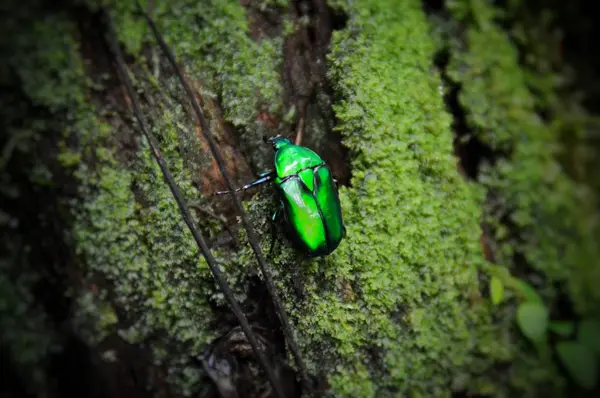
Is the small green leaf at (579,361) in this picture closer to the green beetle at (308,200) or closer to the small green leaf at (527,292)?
the small green leaf at (527,292)

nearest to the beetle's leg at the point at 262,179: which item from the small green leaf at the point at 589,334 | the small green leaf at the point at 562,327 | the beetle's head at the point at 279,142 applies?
the beetle's head at the point at 279,142

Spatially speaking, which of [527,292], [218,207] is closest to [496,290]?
[527,292]

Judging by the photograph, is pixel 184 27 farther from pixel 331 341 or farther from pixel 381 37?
pixel 331 341

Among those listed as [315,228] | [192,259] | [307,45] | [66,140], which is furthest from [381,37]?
[66,140]

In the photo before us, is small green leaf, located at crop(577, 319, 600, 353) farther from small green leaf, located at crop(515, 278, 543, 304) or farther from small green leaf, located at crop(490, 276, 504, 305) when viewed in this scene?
small green leaf, located at crop(490, 276, 504, 305)

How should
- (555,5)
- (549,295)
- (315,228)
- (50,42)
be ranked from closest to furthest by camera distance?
(315,228)
(50,42)
(549,295)
(555,5)

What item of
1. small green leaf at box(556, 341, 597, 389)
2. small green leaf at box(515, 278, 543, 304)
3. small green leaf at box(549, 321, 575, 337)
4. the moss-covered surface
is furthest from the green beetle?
small green leaf at box(556, 341, 597, 389)
